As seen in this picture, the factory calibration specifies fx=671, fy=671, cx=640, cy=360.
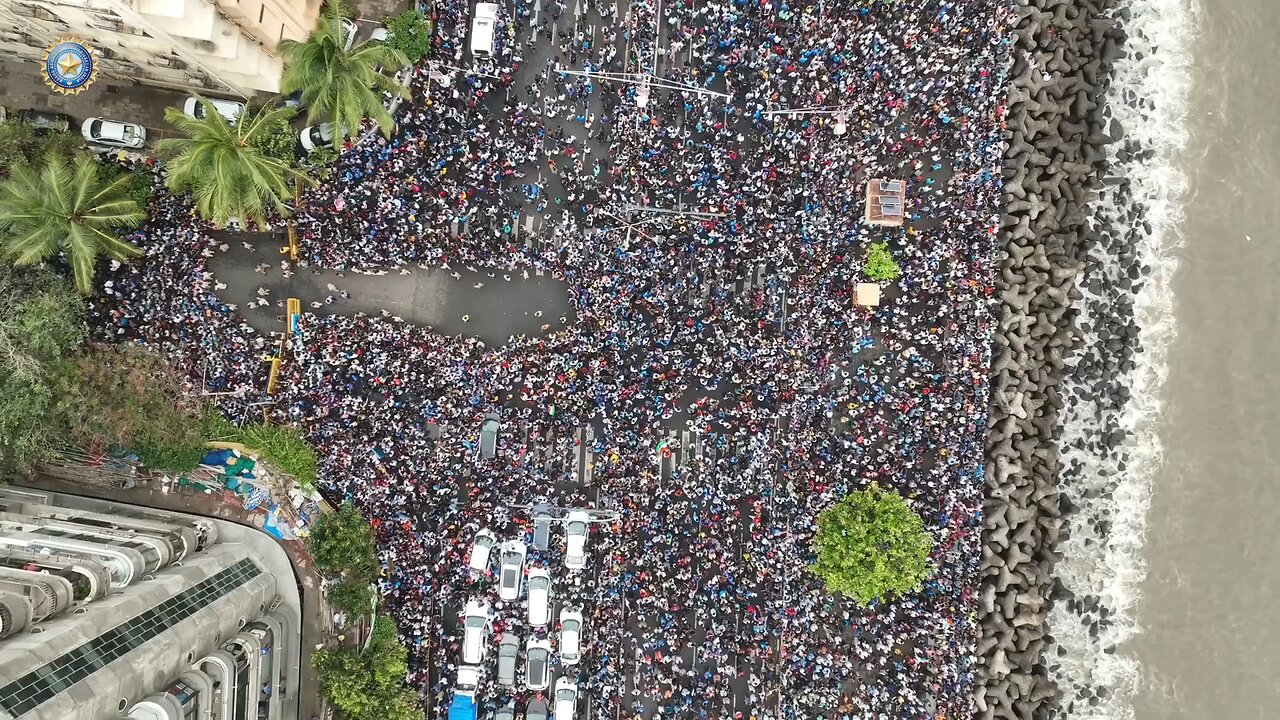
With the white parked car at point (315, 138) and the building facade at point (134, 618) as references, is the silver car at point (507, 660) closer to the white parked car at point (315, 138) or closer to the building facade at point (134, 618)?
the building facade at point (134, 618)

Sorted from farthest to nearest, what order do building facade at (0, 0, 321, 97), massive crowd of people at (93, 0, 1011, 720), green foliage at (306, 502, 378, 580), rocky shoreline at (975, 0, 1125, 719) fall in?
rocky shoreline at (975, 0, 1125, 719) < massive crowd of people at (93, 0, 1011, 720) < green foliage at (306, 502, 378, 580) < building facade at (0, 0, 321, 97)

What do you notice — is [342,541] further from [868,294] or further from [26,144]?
[868,294]

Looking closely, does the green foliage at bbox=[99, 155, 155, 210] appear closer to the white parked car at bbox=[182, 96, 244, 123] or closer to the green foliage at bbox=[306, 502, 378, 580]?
the white parked car at bbox=[182, 96, 244, 123]

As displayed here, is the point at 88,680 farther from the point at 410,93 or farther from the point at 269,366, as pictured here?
the point at 410,93

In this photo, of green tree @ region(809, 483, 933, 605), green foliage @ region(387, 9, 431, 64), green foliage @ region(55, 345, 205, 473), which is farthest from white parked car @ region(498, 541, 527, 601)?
green foliage @ region(387, 9, 431, 64)

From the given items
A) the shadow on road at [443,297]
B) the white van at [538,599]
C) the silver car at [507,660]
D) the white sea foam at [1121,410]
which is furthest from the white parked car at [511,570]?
the white sea foam at [1121,410]

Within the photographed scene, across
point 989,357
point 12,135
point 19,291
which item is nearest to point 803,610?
point 989,357
